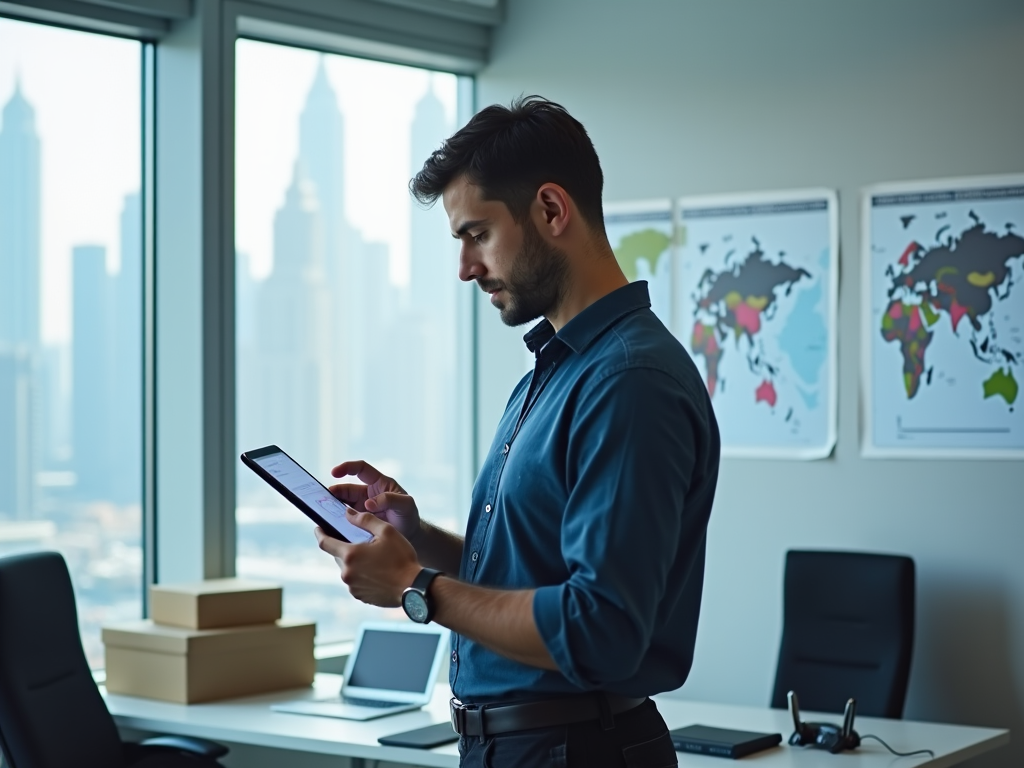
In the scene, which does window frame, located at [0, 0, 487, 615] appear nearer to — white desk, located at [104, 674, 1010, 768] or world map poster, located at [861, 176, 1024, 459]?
white desk, located at [104, 674, 1010, 768]

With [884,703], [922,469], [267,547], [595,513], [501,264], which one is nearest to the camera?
[595,513]

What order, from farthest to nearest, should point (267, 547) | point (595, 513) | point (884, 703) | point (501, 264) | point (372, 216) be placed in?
point (372, 216)
point (267, 547)
point (884, 703)
point (501, 264)
point (595, 513)

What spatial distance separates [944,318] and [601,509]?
2779 mm

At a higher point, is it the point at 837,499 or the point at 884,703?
the point at 837,499

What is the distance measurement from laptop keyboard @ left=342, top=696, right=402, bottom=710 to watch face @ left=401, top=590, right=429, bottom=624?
5.91 ft

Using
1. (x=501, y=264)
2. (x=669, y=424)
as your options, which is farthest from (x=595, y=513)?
(x=501, y=264)

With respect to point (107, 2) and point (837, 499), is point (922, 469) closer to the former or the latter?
point (837, 499)

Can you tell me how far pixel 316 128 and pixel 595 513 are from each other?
329 cm

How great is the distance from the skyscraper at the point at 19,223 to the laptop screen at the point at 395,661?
1330mm

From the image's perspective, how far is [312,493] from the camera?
211 centimetres

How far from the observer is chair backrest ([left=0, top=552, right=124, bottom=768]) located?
318 centimetres

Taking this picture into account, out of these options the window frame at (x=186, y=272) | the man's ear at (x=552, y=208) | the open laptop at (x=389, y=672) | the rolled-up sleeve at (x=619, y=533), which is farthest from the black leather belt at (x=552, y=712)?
the window frame at (x=186, y=272)

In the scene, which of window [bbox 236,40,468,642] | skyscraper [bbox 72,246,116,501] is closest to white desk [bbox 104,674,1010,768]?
skyscraper [bbox 72,246,116,501]

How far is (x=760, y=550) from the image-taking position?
4.38 metres
